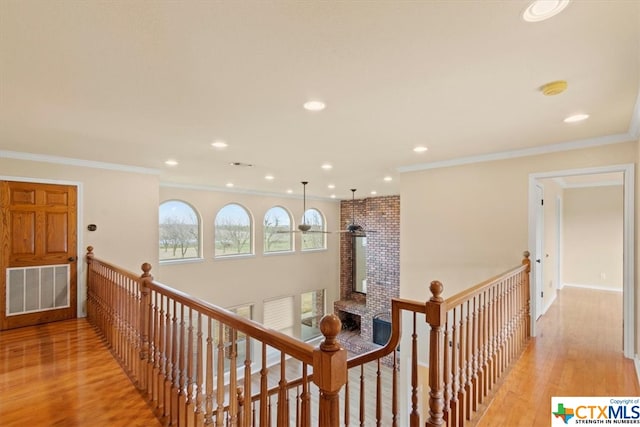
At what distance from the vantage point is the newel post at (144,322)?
2455 mm

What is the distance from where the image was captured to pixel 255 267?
816cm

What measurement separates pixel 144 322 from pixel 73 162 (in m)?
3.13

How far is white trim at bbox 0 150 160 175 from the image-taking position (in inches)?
155

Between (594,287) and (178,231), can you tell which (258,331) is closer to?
(178,231)

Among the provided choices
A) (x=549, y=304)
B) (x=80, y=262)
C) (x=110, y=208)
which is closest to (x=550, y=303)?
(x=549, y=304)

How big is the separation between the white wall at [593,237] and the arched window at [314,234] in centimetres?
612

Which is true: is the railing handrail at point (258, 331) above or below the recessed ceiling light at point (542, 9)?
below

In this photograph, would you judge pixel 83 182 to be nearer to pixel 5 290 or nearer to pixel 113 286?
pixel 5 290

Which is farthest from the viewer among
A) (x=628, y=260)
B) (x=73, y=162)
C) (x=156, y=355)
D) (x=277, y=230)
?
(x=277, y=230)

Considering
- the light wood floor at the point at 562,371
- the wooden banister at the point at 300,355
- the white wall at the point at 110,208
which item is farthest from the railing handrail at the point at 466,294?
the white wall at the point at 110,208

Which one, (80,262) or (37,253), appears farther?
(80,262)

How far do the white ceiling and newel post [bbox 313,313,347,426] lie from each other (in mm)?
1293

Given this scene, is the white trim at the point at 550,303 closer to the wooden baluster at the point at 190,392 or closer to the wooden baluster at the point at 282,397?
the wooden baluster at the point at 282,397

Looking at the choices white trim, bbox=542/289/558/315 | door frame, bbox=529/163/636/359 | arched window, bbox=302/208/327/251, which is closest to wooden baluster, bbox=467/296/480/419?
door frame, bbox=529/163/636/359
